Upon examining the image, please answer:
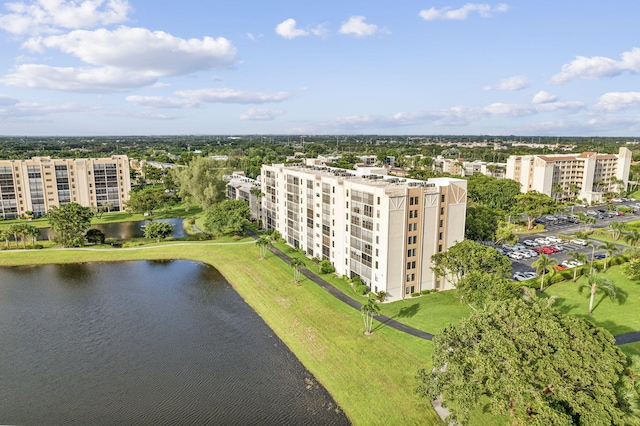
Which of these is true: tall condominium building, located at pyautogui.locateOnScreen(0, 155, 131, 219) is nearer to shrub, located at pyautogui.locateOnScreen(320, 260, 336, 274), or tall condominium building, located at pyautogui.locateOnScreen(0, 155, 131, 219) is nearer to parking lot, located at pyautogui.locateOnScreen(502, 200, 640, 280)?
shrub, located at pyautogui.locateOnScreen(320, 260, 336, 274)

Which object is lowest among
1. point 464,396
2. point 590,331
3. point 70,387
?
point 70,387

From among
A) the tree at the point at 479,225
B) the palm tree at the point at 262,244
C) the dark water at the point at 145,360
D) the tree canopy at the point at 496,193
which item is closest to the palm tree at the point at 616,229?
the tree at the point at 479,225

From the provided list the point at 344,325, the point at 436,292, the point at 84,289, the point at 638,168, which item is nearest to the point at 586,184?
the point at 638,168

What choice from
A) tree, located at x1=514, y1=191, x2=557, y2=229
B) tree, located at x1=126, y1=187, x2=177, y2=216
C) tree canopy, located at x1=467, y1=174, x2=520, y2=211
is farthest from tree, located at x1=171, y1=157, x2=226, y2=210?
tree, located at x1=514, y1=191, x2=557, y2=229

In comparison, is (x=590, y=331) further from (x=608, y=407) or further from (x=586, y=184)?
(x=586, y=184)

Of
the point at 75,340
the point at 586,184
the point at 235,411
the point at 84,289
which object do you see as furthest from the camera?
the point at 586,184
